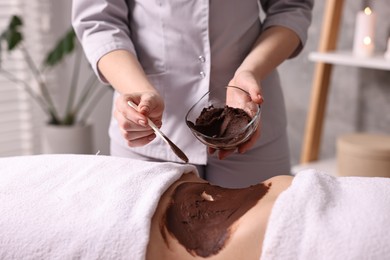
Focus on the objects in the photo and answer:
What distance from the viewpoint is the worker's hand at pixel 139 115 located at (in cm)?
108

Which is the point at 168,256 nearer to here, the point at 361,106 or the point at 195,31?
the point at 195,31

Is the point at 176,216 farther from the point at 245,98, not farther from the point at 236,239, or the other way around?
Result: the point at 245,98

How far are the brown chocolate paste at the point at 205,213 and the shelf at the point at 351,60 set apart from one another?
1.43 metres

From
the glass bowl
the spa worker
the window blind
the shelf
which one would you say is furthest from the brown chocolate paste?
the window blind

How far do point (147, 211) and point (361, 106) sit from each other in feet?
6.43

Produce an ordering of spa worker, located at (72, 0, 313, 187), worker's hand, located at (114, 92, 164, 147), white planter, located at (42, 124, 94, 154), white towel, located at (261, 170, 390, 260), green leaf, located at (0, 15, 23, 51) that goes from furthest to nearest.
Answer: white planter, located at (42, 124, 94, 154), green leaf, located at (0, 15, 23, 51), spa worker, located at (72, 0, 313, 187), worker's hand, located at (114, 92, 164, 147), white towel, located at (261, 170, 390, 260)

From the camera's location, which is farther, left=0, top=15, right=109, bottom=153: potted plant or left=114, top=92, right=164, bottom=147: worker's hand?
left=0, top=15, right=109, bottom=153: potted plant

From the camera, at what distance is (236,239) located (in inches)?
33.3

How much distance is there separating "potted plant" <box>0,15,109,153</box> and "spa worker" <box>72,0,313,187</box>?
1.28 metres

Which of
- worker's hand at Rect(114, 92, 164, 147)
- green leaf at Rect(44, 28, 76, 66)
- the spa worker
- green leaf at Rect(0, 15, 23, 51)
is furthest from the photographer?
→ green leaf at Rect(44, 28, 76, 66)

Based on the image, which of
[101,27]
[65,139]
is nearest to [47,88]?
[65,139]

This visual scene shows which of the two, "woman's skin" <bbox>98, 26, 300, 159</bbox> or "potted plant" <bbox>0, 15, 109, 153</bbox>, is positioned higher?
"woman's skin" <bbox>98, 26, 300, 159</bbox>

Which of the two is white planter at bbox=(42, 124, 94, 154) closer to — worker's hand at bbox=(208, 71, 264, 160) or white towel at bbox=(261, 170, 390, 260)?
worker's hand at bbox=(208, 71, 264, 160)

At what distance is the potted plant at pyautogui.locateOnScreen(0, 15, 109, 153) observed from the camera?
2598 millimetres
